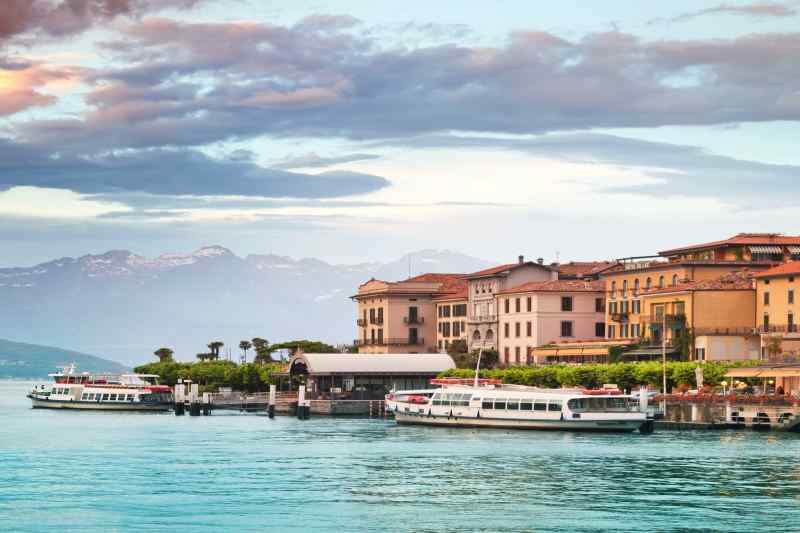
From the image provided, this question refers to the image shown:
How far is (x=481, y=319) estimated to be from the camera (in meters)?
195

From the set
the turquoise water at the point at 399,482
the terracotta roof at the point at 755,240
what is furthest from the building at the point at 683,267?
the turquoise water at the point at 399,482

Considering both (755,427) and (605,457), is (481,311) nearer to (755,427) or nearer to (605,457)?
(755,427)

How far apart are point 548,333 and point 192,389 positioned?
44.2m

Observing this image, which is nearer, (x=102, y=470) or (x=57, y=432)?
(x=102, y=470)

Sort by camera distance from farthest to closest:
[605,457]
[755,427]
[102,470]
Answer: [755,427] < [605,457] < [102,470]

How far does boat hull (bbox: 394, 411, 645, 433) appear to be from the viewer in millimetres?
120312

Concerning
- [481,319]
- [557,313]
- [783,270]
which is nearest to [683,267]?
[783,270]

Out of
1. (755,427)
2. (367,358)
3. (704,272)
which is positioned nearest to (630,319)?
(704,272)

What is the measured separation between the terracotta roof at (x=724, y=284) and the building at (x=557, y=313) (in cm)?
2443

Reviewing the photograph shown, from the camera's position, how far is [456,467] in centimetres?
8825

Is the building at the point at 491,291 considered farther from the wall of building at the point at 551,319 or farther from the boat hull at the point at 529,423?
the boat hull at the point at 529,423

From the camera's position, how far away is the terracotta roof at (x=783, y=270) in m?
142

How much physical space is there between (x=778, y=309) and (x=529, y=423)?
33.8 m

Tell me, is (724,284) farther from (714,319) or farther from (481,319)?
(481,319)
